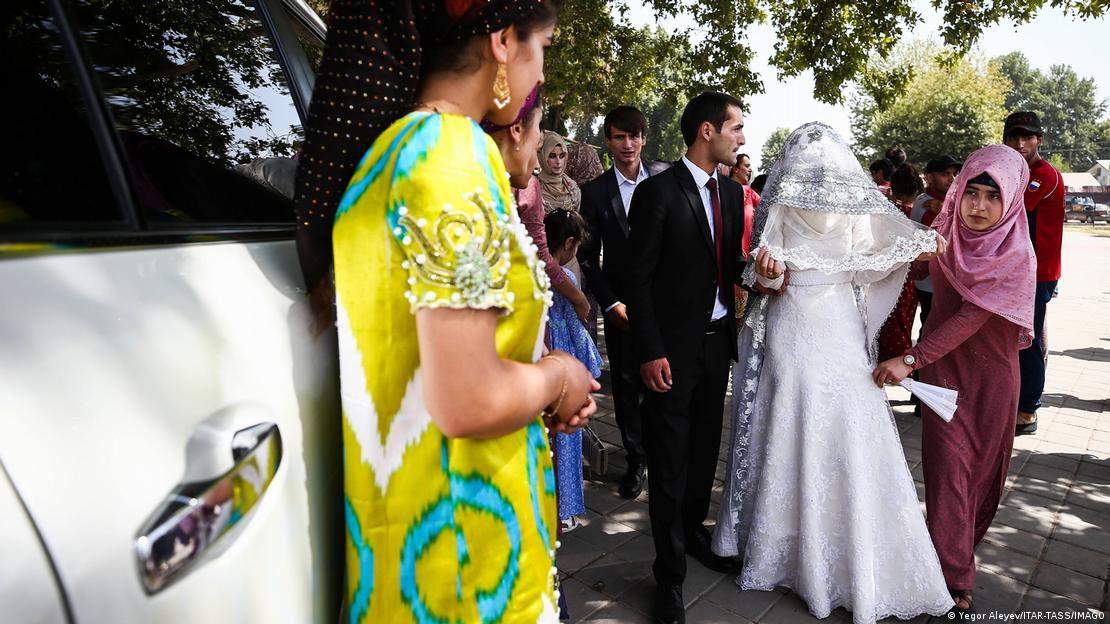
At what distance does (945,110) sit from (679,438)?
44948 millimetres

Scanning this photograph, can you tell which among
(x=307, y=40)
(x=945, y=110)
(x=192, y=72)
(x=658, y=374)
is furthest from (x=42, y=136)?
(x=945, y=110)

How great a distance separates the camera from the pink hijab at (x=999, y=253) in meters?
2.86

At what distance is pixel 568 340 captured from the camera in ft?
12.7

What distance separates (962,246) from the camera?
9.99 ft

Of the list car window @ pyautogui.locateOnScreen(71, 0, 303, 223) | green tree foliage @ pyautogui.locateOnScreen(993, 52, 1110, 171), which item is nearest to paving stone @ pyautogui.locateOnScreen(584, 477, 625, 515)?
car window @ pyautogui.locateOnScreen(71, 0, 303, 223)

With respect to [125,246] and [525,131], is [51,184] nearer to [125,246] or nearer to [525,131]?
[125,246]

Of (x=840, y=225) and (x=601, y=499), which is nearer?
(x=840, y=225)

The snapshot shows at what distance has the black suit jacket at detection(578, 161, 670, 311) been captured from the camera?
15.0 feet

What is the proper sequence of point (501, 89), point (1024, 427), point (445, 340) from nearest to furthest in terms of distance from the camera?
1. point (445, 340)
2. point (501, 89)
3. point (1024, 427)

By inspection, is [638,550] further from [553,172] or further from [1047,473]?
[1047,473]

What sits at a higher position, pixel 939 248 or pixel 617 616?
pixel 939 248

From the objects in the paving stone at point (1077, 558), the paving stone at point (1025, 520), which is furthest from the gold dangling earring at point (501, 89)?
the paving stone at point (1025, 520)

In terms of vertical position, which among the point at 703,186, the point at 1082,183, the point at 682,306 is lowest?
the point at 682,306

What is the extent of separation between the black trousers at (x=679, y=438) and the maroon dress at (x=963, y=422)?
89 centimetres
